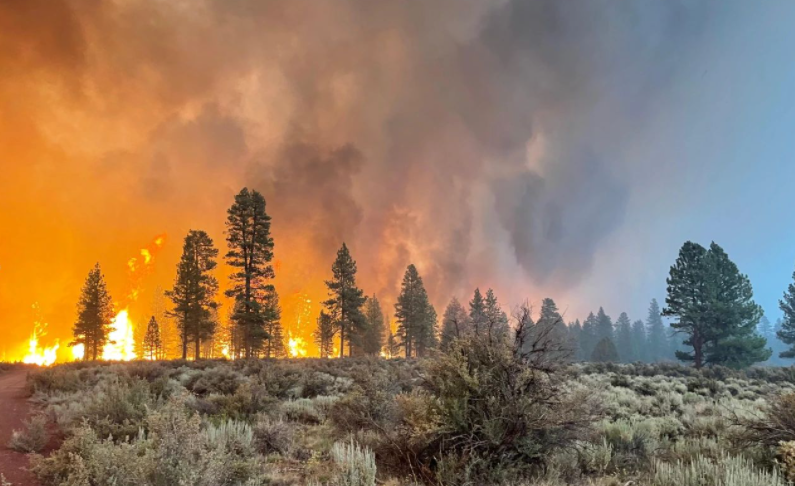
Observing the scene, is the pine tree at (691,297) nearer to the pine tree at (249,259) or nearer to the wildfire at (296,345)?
the pine tree at (249,259)

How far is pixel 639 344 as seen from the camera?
356ft

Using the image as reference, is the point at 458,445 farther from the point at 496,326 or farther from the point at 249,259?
the point at 249,259

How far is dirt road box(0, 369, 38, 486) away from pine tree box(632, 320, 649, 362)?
115m

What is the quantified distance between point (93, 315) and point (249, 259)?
102ft

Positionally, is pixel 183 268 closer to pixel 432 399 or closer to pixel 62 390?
pixel 62 390

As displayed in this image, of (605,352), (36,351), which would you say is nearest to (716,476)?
(605,352)

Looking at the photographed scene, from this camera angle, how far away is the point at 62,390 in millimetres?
13242

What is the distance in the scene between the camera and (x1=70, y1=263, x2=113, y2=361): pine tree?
4988cm

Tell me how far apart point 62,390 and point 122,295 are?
65138 mm

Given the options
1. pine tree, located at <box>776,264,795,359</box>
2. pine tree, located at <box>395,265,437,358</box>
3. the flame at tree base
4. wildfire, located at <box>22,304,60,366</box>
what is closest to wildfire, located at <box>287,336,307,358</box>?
pine tree, located at <box>395,265,437,358</box>

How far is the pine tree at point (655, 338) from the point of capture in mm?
105562

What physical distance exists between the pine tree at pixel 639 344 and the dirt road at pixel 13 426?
377 feet

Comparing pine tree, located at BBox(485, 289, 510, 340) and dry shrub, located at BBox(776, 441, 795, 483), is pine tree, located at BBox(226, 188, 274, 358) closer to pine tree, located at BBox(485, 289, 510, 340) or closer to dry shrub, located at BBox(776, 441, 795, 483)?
pine tree, located at BBox(485, 289, 510, 340)

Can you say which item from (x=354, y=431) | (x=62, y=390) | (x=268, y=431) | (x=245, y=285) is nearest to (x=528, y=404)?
(x=354, y=431)
